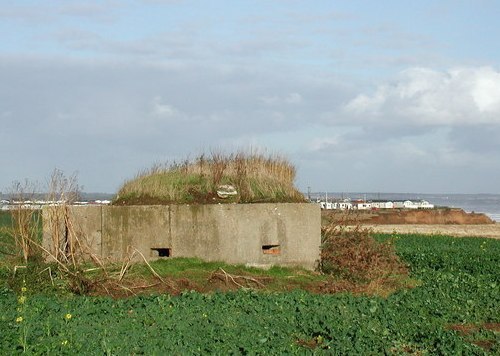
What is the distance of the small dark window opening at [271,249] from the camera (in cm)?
1565

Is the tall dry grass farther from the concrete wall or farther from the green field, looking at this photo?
the green field

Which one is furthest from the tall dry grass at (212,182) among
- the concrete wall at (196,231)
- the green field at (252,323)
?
the green field at (252,323)

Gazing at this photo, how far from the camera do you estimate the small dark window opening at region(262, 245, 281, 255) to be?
1565 centimetres

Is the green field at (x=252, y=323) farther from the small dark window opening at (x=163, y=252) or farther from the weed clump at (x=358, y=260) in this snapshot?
the small dark window opening at (x=163, y=252)

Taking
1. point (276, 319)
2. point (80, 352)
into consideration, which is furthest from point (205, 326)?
point (80, 352)

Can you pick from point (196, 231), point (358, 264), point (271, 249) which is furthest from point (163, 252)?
point (358, 264)

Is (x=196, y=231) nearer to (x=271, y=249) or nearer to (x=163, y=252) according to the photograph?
(x=163, y=252)

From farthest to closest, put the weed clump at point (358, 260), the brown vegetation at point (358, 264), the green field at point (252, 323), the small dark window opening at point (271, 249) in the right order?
the small dark window opening at point (271, 249)
the weed clump at point (358, 260)
the brown vegetation at point (358, 264)
the green field at point (252, 323)

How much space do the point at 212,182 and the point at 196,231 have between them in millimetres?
1391

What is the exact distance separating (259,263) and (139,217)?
8.49ft

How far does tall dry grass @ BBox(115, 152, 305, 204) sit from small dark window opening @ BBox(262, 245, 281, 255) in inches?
39.5

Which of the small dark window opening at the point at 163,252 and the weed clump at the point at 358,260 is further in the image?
the small dark window opening at the point at 163,252

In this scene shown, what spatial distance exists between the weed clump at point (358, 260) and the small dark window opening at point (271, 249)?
1.02 meters

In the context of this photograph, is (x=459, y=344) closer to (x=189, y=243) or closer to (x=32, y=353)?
(x=32, y=353)
